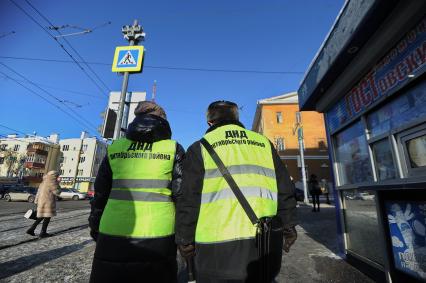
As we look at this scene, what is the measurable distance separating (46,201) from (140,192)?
20.2 ft

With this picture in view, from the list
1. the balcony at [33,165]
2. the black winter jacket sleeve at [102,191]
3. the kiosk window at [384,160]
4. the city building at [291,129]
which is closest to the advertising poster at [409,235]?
the kiosk window at [384,160]

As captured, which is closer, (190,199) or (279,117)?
(190,199)

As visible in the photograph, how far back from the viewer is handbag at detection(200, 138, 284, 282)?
1492 millimetres

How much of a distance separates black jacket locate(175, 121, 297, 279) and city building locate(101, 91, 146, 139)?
4941mm

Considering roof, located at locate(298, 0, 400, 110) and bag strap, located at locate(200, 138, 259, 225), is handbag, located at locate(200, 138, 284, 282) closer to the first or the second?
bag strap, located at locate(200, 138, 259, 225)

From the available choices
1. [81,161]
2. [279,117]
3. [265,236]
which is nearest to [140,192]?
[265,236]

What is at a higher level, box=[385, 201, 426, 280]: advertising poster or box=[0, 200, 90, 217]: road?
box=[385, 201, 426, 280]: advertising poster

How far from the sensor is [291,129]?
125ft

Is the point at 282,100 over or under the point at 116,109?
over

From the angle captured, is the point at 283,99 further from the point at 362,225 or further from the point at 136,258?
the point at 136,258

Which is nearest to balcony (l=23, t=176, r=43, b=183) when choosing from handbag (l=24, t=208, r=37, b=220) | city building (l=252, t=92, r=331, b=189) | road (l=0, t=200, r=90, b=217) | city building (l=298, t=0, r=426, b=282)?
road (l=0, t=200, r=90, b=217)

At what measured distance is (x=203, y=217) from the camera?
163cm

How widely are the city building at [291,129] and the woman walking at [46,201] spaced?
32.2 metres

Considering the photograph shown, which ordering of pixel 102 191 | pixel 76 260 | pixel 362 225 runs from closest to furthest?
pixel 102 191, pixel 362 225, pixel 76 260
